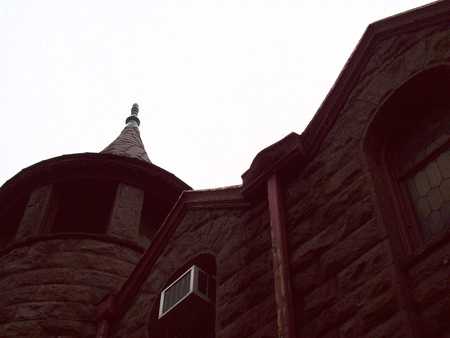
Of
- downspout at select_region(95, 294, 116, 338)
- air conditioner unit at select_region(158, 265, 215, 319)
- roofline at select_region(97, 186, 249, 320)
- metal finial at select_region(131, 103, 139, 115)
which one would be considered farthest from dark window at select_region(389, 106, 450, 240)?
metal finial at select_region(131, 103, 139, 115)

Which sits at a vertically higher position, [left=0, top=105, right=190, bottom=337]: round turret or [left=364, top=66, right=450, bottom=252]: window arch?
[left=0, top=105, right=190, bottom=337]: round turret

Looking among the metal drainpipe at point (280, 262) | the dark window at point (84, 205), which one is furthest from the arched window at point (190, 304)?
the dark window at point (84, 205)

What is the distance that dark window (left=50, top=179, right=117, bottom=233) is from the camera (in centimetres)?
1335

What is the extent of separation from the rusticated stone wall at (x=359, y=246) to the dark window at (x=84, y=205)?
23.8ft

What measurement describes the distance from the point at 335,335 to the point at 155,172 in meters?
8.62

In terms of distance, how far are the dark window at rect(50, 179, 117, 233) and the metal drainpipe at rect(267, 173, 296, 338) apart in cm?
681

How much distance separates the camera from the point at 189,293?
7414 millimetres

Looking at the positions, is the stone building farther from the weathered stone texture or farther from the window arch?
the weathered stone texture

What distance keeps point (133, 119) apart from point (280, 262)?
48.3 feet

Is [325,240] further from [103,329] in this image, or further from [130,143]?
[130,143]

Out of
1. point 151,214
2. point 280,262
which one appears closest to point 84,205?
point 151,214

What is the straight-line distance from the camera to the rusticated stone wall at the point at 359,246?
4.75 metres

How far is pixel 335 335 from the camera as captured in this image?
5117mm

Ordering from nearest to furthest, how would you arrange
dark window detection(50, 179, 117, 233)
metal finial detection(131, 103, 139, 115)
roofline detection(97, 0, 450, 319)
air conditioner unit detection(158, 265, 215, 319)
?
roofline detection(97, 0, 450, 319)
air conditioner unit detection(158, 265, 215, 319)
dark window detection(50, 179, 117, 233)
metal finial detection(131, 103, 139, 115)
